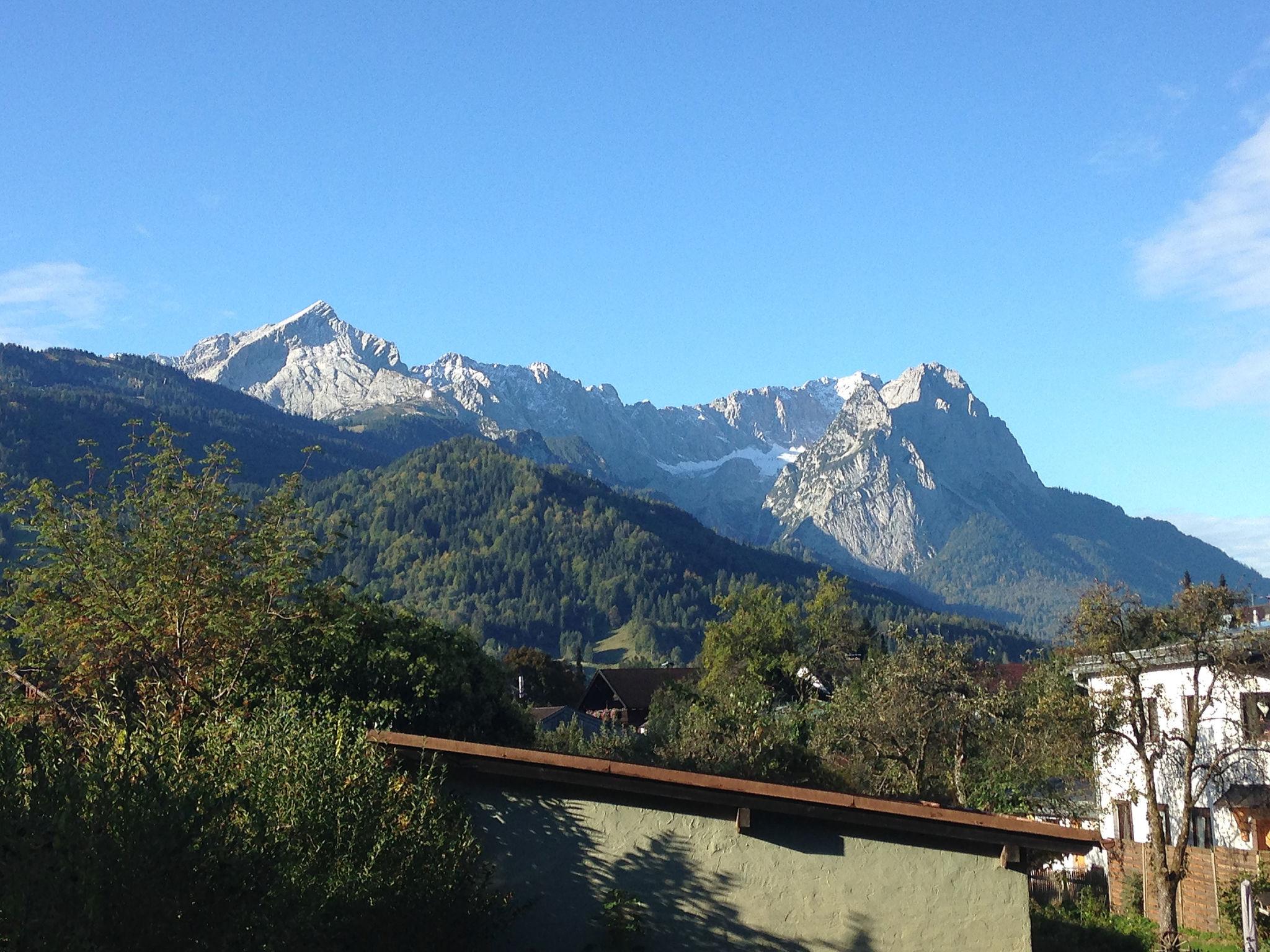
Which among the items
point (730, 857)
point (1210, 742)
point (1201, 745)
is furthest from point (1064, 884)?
point (730, 857)

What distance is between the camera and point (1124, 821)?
38.0 m

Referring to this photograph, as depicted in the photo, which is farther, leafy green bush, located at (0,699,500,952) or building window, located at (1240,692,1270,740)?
building window, located at (1240,692,1270,740)

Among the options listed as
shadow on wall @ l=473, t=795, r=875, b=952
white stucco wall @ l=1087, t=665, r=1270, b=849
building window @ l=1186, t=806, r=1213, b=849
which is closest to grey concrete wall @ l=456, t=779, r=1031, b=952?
shadow on wall @ l=473, t=795, r=875, b=952

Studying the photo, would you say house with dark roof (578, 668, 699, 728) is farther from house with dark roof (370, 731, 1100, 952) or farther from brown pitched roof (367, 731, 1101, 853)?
brown pitched roof (367, 731, 1101, 853)

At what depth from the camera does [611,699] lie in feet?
328

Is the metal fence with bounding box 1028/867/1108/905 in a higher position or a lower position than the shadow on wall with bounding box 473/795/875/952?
lower

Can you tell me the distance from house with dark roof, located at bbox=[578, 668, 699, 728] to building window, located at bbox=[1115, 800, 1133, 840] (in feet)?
175

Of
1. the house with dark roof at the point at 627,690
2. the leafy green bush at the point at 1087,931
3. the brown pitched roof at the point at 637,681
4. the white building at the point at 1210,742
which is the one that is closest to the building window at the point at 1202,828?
the white building at the point at 1210,742

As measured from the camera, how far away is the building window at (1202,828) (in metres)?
33.6

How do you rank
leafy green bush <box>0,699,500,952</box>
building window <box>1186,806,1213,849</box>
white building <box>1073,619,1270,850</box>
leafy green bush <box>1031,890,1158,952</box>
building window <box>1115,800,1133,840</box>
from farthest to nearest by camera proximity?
building window <box>1115,800,1133,840</box>
building window <box>1186,806,1213,849</box>
white building <box>1073,619,1270,850</box>
leafy green bush <box>1031,890,1158,952</box>
leafy green bush <box>0,699,500,952</box>

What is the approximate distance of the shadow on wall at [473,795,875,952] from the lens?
14445mm

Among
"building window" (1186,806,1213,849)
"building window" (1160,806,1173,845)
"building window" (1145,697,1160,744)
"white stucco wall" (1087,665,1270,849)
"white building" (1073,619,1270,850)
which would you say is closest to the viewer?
"building window" (1145,697,1160,744)

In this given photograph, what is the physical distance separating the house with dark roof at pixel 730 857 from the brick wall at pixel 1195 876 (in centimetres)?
1704

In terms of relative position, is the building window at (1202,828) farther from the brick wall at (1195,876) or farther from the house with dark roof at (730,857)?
the house with dark roof at (730,857)
